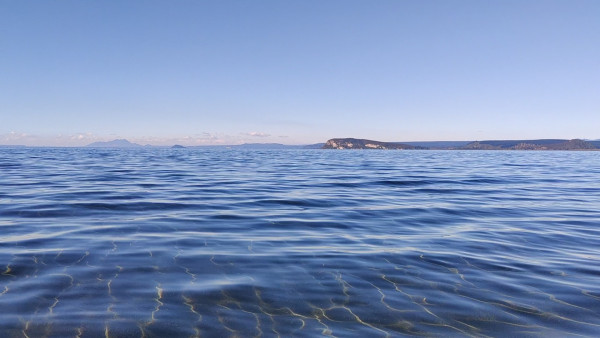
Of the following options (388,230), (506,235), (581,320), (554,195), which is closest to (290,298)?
(581,320)

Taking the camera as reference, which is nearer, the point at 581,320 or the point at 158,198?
the point at 581,320

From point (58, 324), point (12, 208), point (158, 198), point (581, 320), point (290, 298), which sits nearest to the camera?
point (58, 324)

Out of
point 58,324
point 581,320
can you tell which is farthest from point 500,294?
point 58,324

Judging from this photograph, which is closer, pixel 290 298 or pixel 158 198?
pixel 290 298

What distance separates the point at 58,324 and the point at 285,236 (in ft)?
17.8

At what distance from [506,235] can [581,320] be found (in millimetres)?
5012

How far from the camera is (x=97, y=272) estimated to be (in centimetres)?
670

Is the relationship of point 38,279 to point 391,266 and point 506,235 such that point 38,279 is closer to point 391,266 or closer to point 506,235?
point 391,266

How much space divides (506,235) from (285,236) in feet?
18.8

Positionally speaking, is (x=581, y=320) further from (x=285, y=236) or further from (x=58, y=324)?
(x=58, y=324)

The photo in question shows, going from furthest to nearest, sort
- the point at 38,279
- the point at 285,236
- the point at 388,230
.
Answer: the point at 388,230 → the point at 285,236 → the point at 38,279

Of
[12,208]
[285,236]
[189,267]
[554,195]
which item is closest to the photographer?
[189,267]

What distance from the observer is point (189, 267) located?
711 cm

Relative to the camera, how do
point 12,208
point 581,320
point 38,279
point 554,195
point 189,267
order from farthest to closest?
point 554,195 < point 12,208 < point 189,267 < point 38,279 < point 581,320
